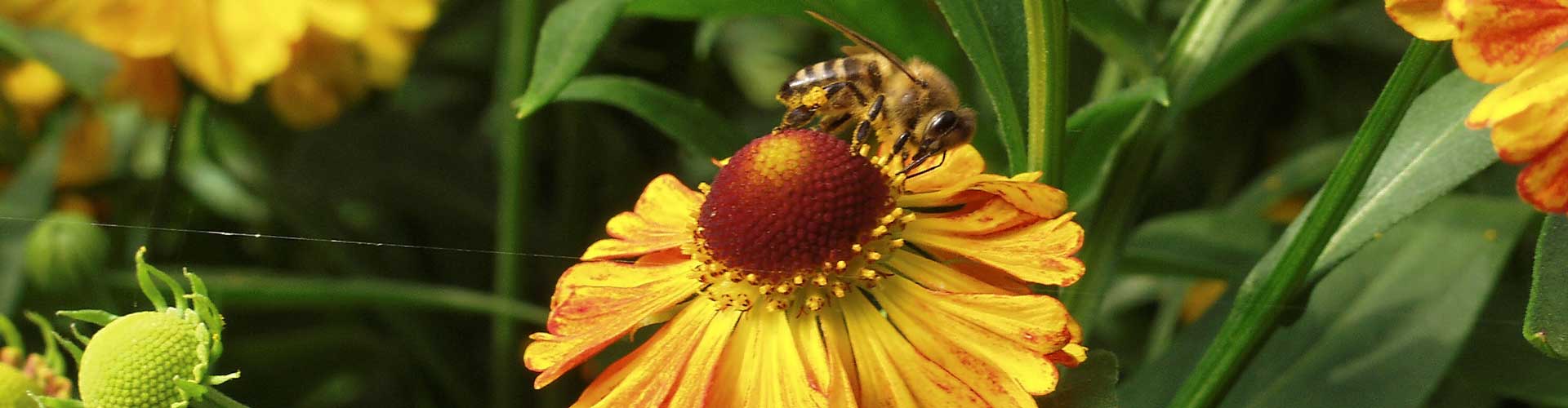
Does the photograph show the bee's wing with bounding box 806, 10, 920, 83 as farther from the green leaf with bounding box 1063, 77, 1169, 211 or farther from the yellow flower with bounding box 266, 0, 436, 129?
the yellow flower with bounding box 266, 0, 436, 129

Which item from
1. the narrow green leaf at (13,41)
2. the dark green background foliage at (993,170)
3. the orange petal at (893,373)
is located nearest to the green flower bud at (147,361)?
the dark green background foliage at (993,170)

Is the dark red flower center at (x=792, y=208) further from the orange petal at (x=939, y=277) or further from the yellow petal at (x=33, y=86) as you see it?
the yellow petal at (x=33, y=86)

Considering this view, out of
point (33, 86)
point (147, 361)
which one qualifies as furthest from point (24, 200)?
point (147, 361)

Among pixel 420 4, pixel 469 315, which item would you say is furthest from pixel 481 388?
pixel 420 4

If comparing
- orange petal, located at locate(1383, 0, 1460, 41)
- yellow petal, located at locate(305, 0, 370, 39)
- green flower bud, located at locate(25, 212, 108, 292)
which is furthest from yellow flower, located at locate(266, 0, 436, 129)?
orange petal, located at locate(1383, 0, 1460, 41)

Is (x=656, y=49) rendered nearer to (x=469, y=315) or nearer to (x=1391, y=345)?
(x=469, y=315)

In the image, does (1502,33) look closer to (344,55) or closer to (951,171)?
(951,171)

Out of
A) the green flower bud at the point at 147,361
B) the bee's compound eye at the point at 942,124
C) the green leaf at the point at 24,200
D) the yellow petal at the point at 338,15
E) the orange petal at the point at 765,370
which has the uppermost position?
the yellow petal at the point at 338,15
